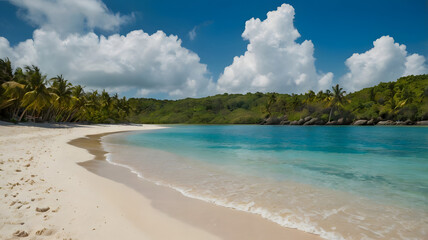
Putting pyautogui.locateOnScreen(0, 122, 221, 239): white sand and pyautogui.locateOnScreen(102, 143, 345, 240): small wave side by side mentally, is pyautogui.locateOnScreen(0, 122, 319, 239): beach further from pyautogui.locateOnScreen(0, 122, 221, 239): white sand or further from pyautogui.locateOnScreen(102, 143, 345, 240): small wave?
pyautogui.locateOnScreen(102, 143, 345, 240): small wave

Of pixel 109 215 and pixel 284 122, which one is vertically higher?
pixel 284 122

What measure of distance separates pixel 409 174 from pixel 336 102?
84.9 meters

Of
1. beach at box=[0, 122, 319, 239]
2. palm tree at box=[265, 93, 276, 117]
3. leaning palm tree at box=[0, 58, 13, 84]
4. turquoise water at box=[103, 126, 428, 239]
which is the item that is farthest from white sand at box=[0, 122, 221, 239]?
palm tree at box=[265, 93, 276, 117]

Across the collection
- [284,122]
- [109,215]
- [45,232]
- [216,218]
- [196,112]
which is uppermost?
[196,112]

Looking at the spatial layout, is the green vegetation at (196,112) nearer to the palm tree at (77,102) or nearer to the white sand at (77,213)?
the palm tree at (77,102)

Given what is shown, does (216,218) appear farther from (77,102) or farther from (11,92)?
(77,102)

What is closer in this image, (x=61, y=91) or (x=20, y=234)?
(x=20, y=234)

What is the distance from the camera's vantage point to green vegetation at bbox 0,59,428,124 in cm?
3481

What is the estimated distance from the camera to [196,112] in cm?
15625

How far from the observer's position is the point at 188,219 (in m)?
4.45

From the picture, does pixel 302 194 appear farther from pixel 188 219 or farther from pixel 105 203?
pixel 105 203

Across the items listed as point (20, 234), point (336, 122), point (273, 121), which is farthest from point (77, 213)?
point (273, 121)

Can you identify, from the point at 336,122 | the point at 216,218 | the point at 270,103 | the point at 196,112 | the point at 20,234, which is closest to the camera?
the point at 20,234

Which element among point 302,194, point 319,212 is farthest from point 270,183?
point 319,212
